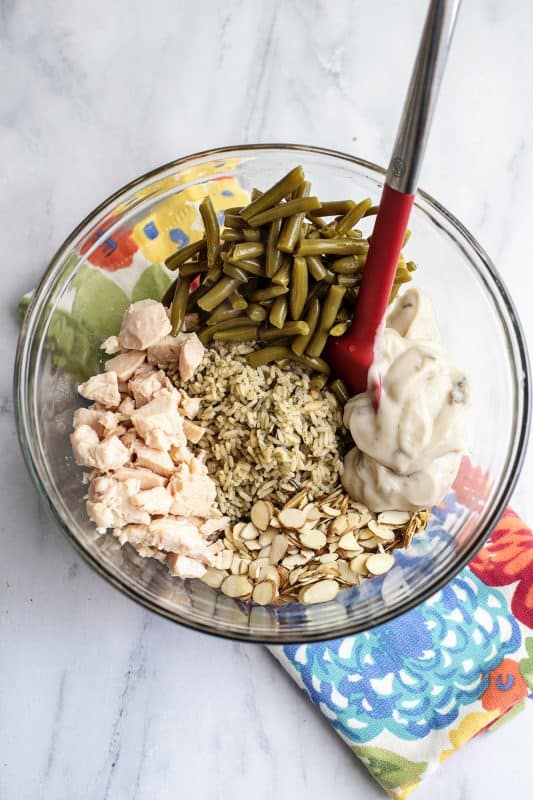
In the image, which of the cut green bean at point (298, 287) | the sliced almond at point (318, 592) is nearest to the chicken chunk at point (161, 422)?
the cut green bean at point (298, 287)

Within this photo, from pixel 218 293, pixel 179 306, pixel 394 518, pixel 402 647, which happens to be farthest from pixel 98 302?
pixel 402 647

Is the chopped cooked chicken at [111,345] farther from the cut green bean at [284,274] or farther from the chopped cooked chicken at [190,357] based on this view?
the cut green bean at [284,274]

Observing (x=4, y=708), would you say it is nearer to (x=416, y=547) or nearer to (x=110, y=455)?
(x=110, y=455)

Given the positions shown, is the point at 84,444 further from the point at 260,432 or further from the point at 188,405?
the point at 260,432

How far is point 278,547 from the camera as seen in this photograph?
6.19ft

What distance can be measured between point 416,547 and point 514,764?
2.00 ft

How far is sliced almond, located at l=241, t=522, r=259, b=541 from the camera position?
191cm

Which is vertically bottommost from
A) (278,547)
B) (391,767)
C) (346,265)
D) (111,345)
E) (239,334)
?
(391,767)

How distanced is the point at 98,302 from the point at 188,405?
0.38 metres

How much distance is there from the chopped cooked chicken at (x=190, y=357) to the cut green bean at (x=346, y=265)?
13.9 inches

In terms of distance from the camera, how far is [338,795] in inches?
79.2

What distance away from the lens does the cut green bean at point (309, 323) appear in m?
1.89

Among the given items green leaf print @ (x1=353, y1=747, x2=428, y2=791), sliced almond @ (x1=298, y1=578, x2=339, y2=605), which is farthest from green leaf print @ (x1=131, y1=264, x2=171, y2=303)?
green leaf print @ (x1=353, y1=747, x2=428, y2=791)

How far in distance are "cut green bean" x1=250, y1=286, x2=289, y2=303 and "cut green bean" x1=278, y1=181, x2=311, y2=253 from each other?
8cm
